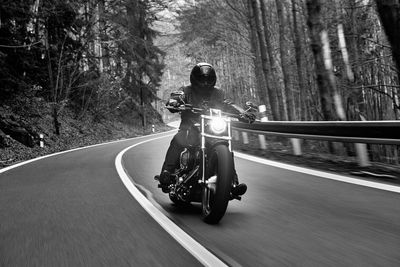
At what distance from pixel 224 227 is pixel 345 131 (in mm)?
3881

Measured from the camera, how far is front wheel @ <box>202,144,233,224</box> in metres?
4.08

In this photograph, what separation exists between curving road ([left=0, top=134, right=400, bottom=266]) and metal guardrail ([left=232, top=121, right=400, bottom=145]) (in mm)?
1004

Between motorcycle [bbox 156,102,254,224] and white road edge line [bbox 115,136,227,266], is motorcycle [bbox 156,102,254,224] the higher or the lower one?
the higher one

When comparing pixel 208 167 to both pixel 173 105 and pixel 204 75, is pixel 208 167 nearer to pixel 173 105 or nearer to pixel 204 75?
pixel 173 105

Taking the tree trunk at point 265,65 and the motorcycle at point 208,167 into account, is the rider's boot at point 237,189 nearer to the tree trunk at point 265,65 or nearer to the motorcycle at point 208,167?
the motorcycle at point 208,167

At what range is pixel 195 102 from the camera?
5164 mm

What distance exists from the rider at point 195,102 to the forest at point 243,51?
285cm

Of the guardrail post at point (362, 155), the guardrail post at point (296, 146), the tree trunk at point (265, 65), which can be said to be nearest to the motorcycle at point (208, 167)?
the guardrail post at point (362, 155)

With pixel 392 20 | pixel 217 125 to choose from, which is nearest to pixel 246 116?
pixel 217 125

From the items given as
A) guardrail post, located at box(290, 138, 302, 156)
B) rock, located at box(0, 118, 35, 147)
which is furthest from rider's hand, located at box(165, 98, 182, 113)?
rock, located at box(0, 118, 35, 147)

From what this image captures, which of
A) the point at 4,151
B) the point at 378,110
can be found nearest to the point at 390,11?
the point at 378,110

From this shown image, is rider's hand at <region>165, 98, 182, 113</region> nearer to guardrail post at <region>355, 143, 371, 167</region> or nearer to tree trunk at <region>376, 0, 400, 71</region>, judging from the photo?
tree trunk at <region>376, 0, 400, 71</region>

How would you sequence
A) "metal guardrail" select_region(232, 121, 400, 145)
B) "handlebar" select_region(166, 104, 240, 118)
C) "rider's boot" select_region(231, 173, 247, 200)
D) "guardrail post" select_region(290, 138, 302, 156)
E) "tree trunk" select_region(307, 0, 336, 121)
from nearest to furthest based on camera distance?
"rider's boot" select_region(231, 173, 247, 200), "handlebar" select_region(166, 104, 240, 118), "metal guardrail" select_region(232, 121, 400, 145), "guardrail post" select_region(290, 138, 302, 156), "tree trunk" select_region(307, 0, 336, 121)

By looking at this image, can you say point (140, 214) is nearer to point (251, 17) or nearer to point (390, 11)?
point (390, 11)
